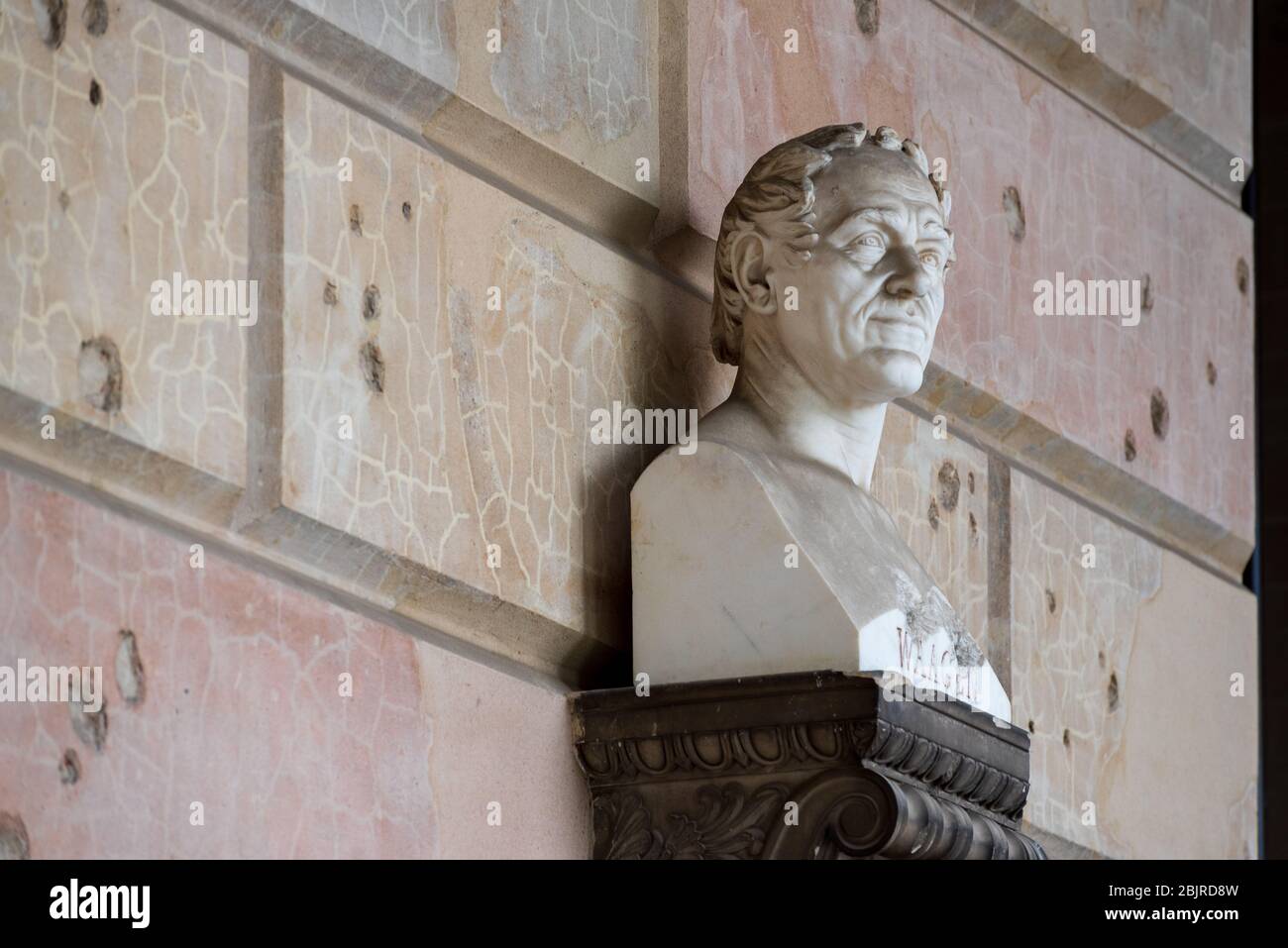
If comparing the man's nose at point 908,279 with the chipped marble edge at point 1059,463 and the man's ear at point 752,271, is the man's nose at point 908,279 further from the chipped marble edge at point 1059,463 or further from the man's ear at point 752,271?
the chipped marble edge at point 1059,463

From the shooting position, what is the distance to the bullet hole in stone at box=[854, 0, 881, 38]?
8.80 feet

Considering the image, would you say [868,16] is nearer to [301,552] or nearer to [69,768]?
[301,552]

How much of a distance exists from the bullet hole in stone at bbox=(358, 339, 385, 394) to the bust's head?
0.37 meters

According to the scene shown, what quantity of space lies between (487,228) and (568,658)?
0.35 m

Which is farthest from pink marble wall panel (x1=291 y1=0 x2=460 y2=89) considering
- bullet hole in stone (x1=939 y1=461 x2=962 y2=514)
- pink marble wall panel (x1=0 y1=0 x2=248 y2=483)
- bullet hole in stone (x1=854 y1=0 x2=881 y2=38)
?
bullet hole in stone (x1=939 y1=461 x2=962 y2=514)

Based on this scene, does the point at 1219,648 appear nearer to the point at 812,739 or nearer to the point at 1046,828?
the point at 1046,828

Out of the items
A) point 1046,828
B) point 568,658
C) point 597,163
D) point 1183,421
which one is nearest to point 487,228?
point 597,163

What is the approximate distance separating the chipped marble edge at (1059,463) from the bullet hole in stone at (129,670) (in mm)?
745

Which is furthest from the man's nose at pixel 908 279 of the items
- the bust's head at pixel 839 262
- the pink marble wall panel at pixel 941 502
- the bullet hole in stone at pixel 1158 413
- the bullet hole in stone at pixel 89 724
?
the bullet hole in stone at pixel 1158 413

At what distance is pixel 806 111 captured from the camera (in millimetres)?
2588

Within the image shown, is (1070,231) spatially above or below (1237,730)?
above

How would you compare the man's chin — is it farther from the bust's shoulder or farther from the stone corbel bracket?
the stone corbel bracket

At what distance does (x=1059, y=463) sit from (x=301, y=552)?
3.90 ft

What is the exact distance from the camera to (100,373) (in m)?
1.79
